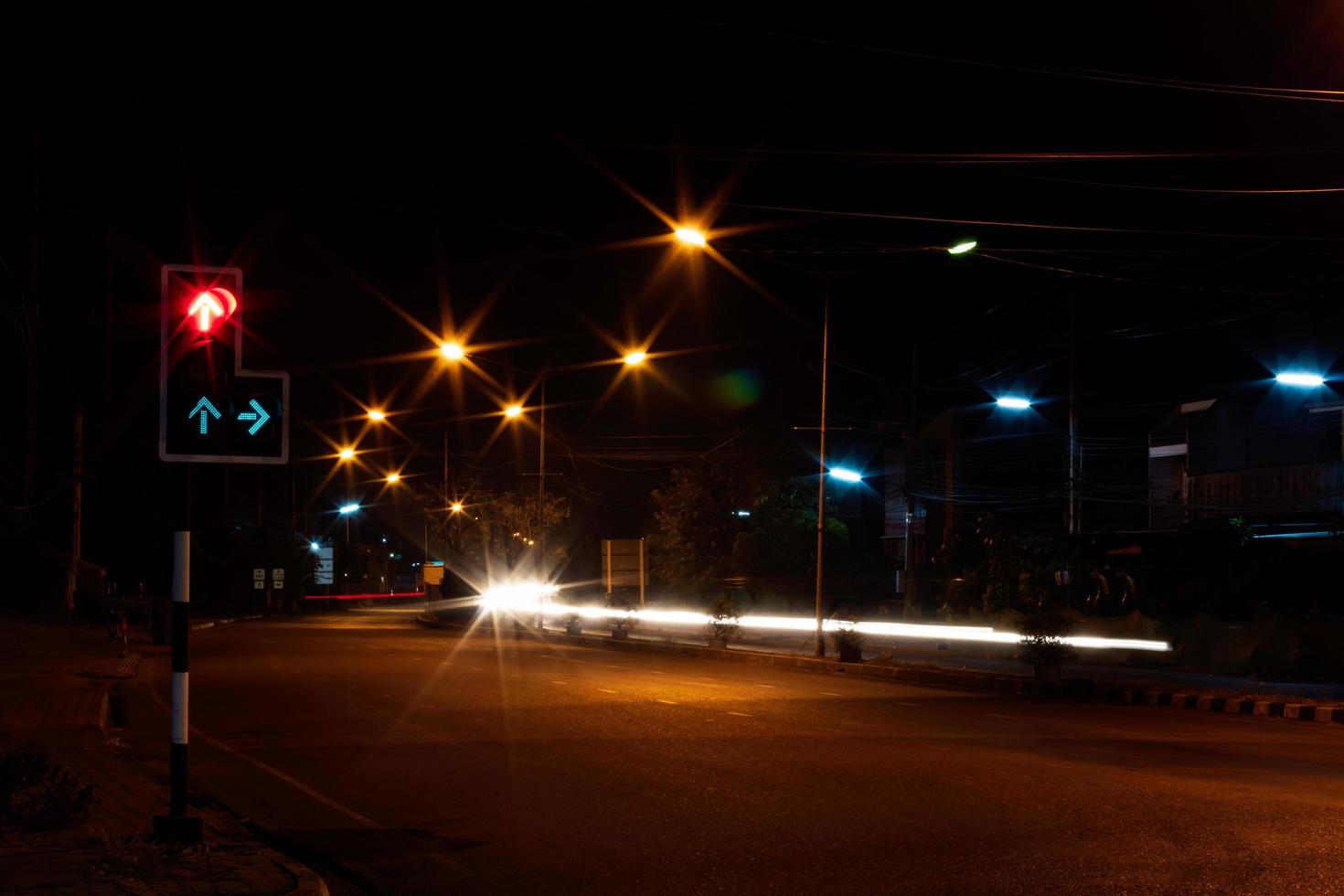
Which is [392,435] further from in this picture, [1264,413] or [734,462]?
[1264,413]

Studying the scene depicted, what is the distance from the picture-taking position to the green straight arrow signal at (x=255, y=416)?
8000 mm

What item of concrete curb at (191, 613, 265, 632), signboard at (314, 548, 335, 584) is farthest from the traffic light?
A: signboard at (314, 548, 335, 584)

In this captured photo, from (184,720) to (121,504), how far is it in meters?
64.6

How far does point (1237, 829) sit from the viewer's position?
360 inches

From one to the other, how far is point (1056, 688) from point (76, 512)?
1463 inches

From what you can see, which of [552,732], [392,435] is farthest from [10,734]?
[392,435]

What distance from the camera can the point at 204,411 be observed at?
785 centimetres

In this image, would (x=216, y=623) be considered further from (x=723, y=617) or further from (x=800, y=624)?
(x=723, y=617)

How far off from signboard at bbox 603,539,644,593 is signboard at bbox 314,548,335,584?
53.4 meters

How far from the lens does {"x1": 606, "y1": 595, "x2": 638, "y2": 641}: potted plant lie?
4225 cm

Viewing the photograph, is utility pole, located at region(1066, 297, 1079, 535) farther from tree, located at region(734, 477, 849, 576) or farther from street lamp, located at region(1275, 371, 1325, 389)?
tree, located at region(734, 477, 849, 576)

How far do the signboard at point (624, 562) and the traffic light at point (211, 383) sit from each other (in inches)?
1285

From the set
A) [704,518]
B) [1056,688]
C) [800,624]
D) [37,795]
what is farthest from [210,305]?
[704,518]

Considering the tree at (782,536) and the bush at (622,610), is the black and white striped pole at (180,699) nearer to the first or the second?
the bush at (622,610)
